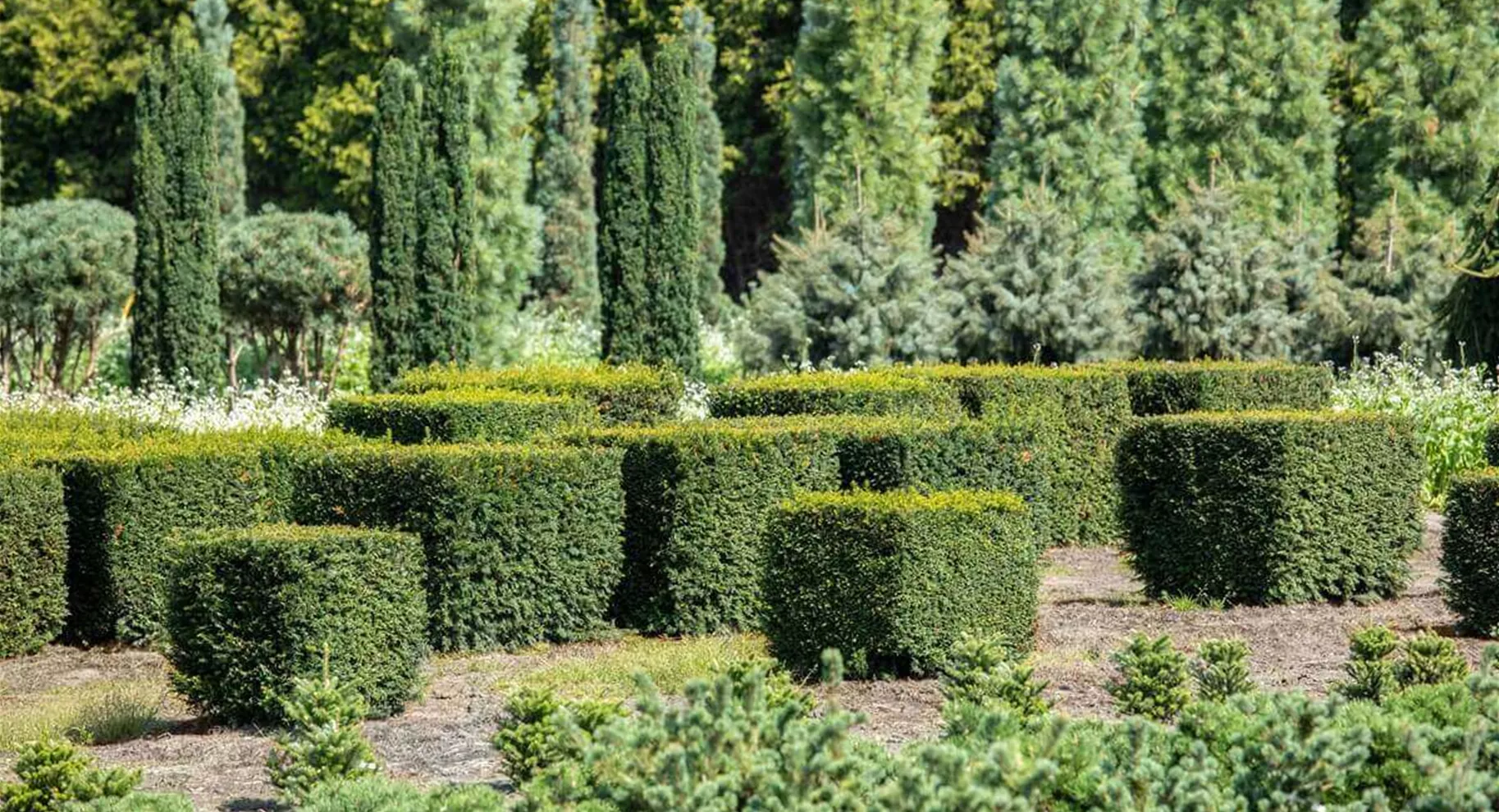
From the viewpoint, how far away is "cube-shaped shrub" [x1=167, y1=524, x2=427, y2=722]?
858cm

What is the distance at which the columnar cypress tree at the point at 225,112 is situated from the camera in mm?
30719

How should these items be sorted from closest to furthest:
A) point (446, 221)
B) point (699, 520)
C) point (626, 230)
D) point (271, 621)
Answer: point (271, 621) → point (699, 520) → point (446, 221) → point (626, 230)

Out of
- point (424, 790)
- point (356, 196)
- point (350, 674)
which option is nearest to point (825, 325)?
point (350, 674)

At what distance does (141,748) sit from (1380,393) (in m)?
13.2

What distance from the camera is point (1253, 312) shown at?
2042 centimetres

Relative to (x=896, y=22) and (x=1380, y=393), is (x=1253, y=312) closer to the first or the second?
(x=1380, y=393)

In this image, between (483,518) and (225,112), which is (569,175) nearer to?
(225,112)

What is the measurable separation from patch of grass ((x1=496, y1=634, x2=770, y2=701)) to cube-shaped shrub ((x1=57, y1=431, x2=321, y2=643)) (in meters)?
1.99

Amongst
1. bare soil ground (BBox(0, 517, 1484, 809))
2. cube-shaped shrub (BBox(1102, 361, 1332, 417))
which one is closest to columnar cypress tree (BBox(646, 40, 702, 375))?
cube-shaped shrub (BBox(1102, 361, 1332, 417))

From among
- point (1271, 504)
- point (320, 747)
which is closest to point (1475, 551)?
point (1271, 504)

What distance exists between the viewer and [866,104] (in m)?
28.0

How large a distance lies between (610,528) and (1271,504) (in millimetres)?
3745

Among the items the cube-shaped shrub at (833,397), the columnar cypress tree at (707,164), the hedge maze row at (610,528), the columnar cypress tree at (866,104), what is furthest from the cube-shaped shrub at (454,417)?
the columnar cypress tree at (707,164)

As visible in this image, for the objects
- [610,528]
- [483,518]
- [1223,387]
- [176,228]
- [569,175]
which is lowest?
[610,528]
